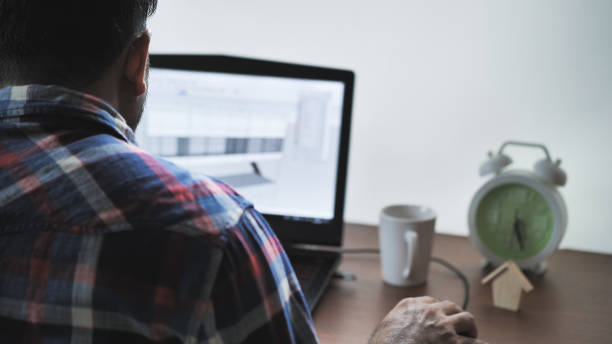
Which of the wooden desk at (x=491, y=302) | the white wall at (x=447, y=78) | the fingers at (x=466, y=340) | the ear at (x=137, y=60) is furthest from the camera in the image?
the white wall at (x=447, y=78)

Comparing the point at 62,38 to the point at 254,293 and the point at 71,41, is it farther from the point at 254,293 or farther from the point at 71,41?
the point at 254,293

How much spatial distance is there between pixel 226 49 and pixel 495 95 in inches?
27.4

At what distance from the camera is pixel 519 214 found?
43.1 inches

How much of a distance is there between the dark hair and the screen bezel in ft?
1.90

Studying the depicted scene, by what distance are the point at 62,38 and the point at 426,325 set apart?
1.88 ft

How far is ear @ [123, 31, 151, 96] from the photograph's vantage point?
561mm

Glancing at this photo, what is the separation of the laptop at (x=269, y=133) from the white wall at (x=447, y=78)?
1.00 feet

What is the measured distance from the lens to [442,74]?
1296 mm

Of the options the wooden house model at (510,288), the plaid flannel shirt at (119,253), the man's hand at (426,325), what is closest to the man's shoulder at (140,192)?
the plaid flannel shirt at (119,253)

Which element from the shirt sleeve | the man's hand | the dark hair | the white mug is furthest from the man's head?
the white mug

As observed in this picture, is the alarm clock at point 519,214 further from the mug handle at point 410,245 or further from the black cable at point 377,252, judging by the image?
the mug handle at point 410,245

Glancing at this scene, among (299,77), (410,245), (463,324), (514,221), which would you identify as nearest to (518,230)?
(514,221)

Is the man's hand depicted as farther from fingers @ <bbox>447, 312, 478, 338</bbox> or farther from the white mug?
the white mug

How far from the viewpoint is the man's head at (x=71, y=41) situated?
50 centimetres
